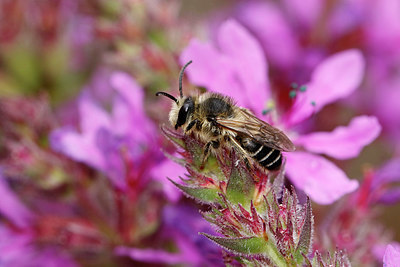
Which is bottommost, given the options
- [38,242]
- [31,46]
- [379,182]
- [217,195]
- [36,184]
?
[217,195]

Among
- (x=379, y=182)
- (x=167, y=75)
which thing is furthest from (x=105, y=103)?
(x=379, y=182)

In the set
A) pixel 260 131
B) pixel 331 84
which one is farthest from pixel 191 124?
pixel 331 84

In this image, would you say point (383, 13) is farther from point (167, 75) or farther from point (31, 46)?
point (31, 46)

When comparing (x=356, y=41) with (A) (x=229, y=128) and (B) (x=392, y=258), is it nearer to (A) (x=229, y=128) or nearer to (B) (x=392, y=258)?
(A) (x=229, y=128)

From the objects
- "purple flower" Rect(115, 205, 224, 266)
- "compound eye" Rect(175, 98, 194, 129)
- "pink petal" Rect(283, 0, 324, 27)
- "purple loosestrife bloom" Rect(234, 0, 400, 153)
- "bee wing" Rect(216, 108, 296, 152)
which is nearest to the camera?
"bee wing" Rect(216, 108, 296, 152)

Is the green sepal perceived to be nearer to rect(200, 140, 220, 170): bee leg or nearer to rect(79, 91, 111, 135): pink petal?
rect(200, 140, 220, 170): bee leg

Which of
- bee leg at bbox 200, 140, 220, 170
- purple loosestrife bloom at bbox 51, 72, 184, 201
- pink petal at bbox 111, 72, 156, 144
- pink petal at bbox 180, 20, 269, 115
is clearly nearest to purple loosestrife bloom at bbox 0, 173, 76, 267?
purple loosestrife bloom at bbox 51, 72, 184, 201
